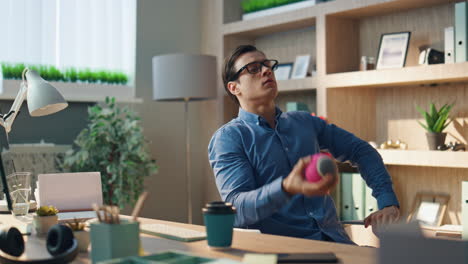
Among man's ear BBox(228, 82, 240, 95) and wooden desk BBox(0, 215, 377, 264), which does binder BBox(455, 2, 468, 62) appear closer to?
man's ear BBox(228, 82, 240, 95)

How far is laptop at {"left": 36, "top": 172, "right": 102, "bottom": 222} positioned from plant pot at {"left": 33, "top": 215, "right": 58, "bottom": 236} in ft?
1.31

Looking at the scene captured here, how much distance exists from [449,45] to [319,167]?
234 centimetres

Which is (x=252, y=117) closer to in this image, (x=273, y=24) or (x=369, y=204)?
(x=369, y=204)

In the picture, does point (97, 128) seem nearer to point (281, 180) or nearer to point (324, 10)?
point (324, 10)

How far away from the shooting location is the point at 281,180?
60.6 inches

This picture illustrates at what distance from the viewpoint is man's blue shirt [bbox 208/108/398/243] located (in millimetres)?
1956

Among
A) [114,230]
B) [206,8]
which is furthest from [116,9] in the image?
[114,230]

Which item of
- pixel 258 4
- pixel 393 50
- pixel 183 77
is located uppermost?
pixel 258 4

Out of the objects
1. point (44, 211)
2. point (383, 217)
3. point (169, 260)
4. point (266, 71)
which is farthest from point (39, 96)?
point (383, 217)

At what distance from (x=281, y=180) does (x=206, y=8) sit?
3592mm

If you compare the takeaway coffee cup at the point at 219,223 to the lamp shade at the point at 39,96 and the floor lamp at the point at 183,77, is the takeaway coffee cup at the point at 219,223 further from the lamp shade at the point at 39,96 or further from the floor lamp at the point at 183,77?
the floor lamp at the point at 183,77

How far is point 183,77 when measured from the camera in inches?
159

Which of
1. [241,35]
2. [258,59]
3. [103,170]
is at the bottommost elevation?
[103,170]

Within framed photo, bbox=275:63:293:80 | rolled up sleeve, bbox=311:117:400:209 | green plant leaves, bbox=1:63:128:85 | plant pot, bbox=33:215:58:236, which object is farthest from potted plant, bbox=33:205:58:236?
framed photo, bbox=275:63:293:80
